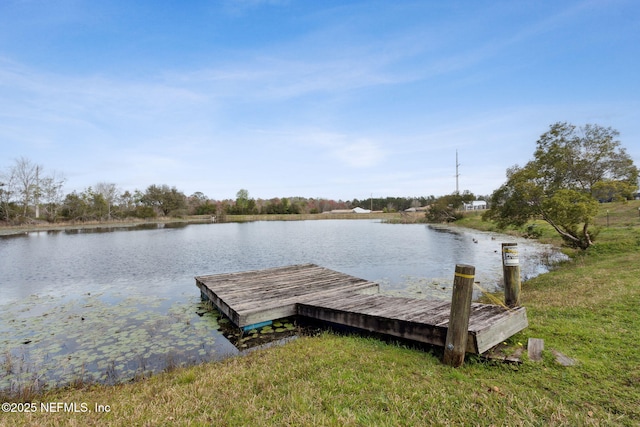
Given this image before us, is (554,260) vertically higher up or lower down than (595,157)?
lower down

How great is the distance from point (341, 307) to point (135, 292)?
7748mm

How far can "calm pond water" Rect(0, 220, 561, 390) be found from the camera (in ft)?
17.5

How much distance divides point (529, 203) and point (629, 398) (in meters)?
10.9

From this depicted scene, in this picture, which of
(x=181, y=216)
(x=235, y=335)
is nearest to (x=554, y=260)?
(x=235, y=335)

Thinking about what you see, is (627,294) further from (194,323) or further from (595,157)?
(194,323)

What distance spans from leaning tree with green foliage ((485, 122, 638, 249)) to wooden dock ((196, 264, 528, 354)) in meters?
7.56

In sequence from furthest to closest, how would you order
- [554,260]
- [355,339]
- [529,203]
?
[554,260]
[529,203]
[355,339]

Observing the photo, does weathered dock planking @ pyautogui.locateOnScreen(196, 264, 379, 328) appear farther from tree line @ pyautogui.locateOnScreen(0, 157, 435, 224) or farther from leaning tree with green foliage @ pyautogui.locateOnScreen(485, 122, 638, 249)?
tree line @ pyautogui.locateOnScreen(0, 157, 435, 224)

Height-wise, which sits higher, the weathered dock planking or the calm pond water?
the weathered dock planking

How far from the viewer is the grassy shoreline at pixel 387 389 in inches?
104

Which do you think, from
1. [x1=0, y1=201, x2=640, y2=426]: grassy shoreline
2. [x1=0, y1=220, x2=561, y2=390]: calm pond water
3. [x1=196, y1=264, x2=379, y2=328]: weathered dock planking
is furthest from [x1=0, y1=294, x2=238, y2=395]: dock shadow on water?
[x1=0, y1=201, x2=640, y2=426]: grassy shoreline

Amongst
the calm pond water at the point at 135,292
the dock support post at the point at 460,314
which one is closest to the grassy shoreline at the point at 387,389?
the dock support post at the point at 460,314

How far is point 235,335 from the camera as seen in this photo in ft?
21.0

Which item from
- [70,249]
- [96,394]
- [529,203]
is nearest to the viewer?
[96,394]
